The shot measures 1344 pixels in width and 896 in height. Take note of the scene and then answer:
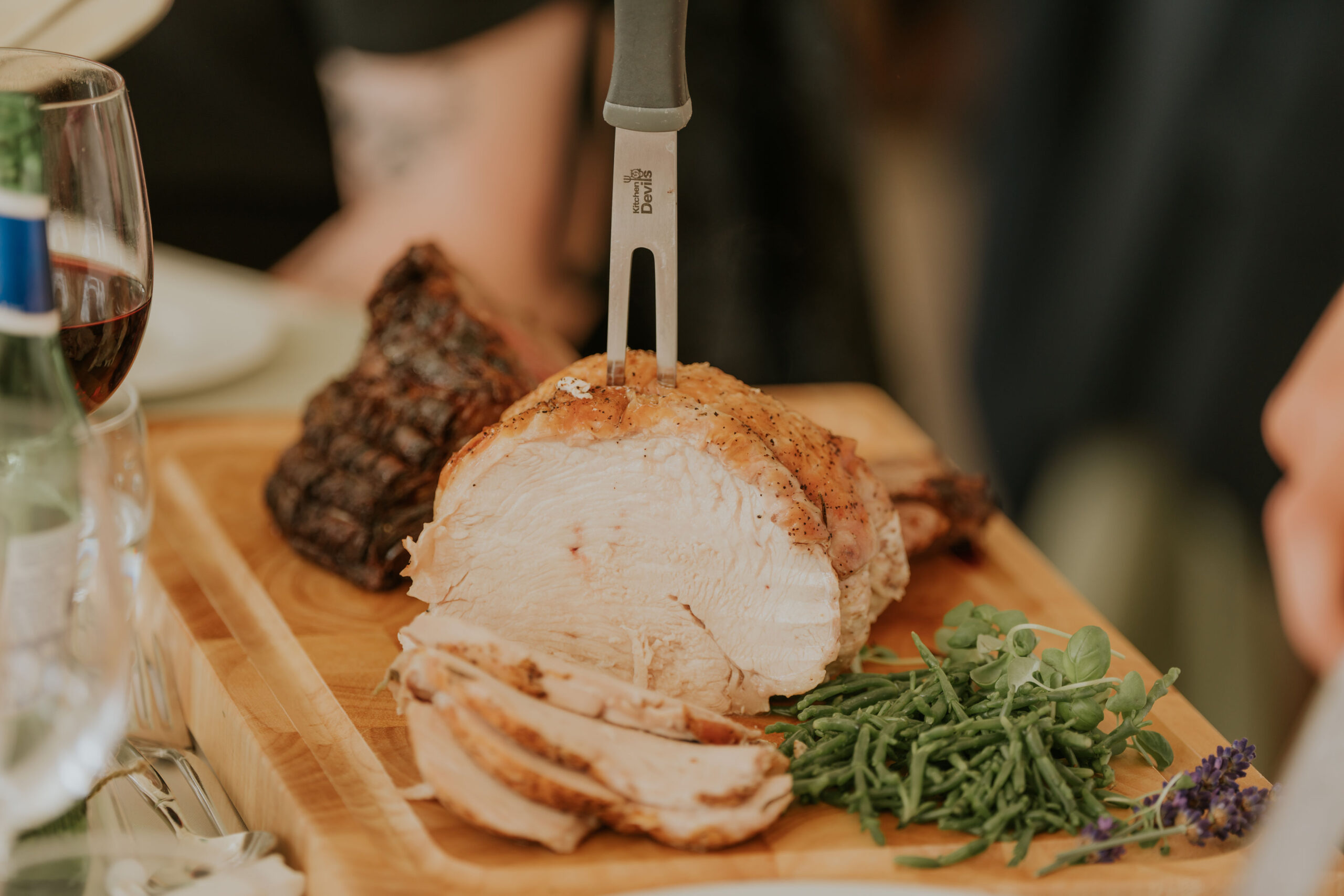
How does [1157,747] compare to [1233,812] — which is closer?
[1233,812]

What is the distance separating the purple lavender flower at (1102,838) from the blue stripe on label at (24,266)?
4.75 feet

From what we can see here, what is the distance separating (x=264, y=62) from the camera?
14.7 ft

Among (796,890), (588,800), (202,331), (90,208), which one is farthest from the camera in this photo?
(202,331)

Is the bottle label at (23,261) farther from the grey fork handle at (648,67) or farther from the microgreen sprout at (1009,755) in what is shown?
the microgreen sprout at (1009,755)

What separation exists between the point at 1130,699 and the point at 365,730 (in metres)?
1.17

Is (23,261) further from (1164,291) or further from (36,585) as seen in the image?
(1164,291)

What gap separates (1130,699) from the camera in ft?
6.27

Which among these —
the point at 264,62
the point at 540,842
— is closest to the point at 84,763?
the point at 540,842

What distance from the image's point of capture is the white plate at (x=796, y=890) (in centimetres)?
145

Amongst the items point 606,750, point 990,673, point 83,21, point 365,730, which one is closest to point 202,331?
point 83,21

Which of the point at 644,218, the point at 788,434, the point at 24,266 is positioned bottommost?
the point at 788,434

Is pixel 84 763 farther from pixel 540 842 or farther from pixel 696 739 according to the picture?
pixel 696 739

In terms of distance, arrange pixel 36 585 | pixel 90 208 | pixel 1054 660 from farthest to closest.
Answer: pixel 1054 660
pixel 90 208
pixel 36 585

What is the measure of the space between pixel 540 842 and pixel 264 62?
3635 mm
